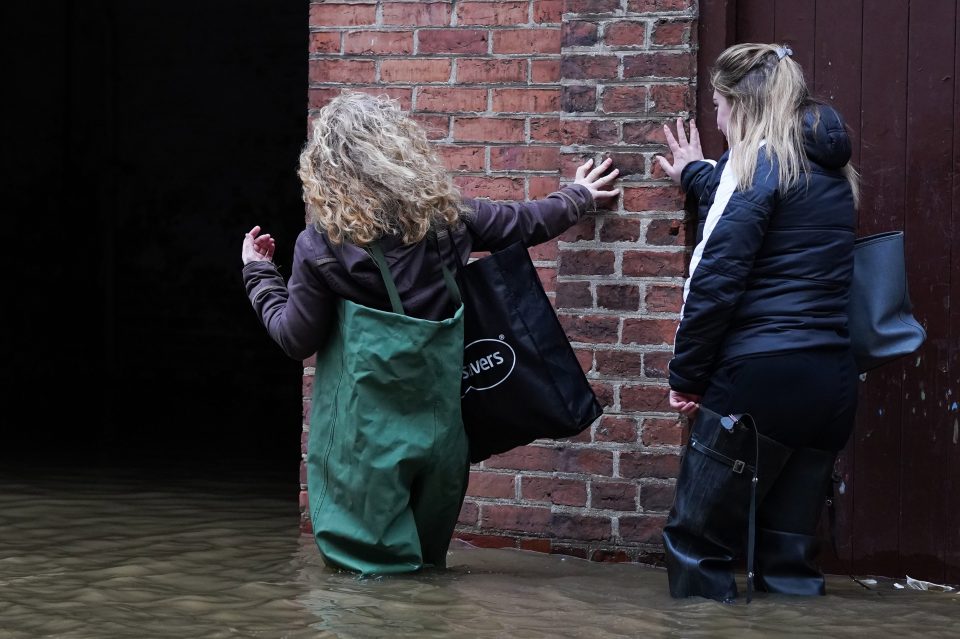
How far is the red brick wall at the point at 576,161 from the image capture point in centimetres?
429

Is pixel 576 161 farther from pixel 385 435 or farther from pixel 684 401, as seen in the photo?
pixel 385 435

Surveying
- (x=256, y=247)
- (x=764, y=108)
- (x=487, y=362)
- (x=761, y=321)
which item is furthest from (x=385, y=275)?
(x=764, y=108)

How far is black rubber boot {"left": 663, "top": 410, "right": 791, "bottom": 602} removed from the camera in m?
3.62

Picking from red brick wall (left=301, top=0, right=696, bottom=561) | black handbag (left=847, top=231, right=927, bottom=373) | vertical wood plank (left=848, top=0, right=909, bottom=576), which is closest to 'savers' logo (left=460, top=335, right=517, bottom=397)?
red brick wall (left=301, top=0, right=696, bottom=561)

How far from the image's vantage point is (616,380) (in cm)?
436

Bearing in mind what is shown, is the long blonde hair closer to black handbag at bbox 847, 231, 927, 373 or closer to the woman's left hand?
black handbag at bbox 847, 231, 927, 373

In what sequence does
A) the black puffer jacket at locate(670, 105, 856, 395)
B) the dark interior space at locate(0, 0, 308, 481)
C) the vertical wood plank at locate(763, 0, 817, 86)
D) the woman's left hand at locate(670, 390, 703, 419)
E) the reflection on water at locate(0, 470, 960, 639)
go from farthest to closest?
the dark interior space at locate(0, 0, 308, 481), the vertical wood plank at locate(763, 0, 817, 86), the woman's left hand at locate(670, 390, 703, 419), the black puffer jacket at locate(670, 105, 856, 395), the reflection on water at locate(0, 470, 960, 639)

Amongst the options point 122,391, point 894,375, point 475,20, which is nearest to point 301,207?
point 122,391

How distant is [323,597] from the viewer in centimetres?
371

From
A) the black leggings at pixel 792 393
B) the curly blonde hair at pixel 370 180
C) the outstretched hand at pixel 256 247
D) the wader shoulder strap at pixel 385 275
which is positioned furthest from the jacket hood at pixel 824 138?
the outstretched hand at pixel 256 247

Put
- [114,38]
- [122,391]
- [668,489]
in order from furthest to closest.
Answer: [114,38] → [122,391] → [668,489]

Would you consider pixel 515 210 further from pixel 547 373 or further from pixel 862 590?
pixel 862 590

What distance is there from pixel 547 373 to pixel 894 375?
51.6 inches

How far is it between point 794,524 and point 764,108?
1.22 m
